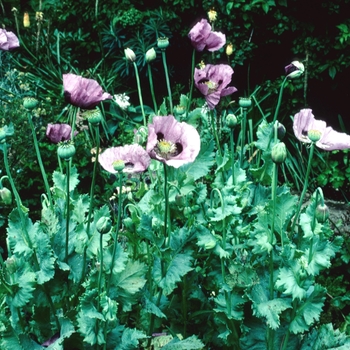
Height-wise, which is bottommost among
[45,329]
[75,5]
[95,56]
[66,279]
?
[95,56]

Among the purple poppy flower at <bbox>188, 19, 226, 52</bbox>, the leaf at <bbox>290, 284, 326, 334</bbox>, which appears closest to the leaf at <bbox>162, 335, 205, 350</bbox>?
the leaf at <bbox>290, 284, 326, 334</bbox>

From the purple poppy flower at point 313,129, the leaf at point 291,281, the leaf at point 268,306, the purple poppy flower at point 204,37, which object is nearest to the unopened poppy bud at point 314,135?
the purple poppy flower at point 313,129

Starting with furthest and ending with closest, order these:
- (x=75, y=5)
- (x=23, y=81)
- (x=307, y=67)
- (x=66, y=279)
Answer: (x=75, y=5), (x=23, y=81), (x=307, y=67), (x=66, y=279)

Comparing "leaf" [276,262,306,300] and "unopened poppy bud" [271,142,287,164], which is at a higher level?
"unopened poppy bud" [271,142,287,164]

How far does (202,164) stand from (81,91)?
50 cm

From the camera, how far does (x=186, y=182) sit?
1603 mm

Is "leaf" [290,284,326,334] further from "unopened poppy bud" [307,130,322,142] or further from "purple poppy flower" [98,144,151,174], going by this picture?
"purple poppy flower" [98,144,151,174]

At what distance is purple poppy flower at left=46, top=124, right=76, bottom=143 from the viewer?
5.09 feet

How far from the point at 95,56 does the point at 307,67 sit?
5.79 ft

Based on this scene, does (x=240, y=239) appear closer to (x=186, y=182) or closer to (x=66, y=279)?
(x=186, y=182)

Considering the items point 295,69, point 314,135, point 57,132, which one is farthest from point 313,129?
point 57,132

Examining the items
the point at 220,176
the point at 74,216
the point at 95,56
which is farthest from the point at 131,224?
the point at 95,56

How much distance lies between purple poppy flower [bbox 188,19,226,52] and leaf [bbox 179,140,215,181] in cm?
30

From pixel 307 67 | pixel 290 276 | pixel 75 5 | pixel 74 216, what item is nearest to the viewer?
pixel 290 276
